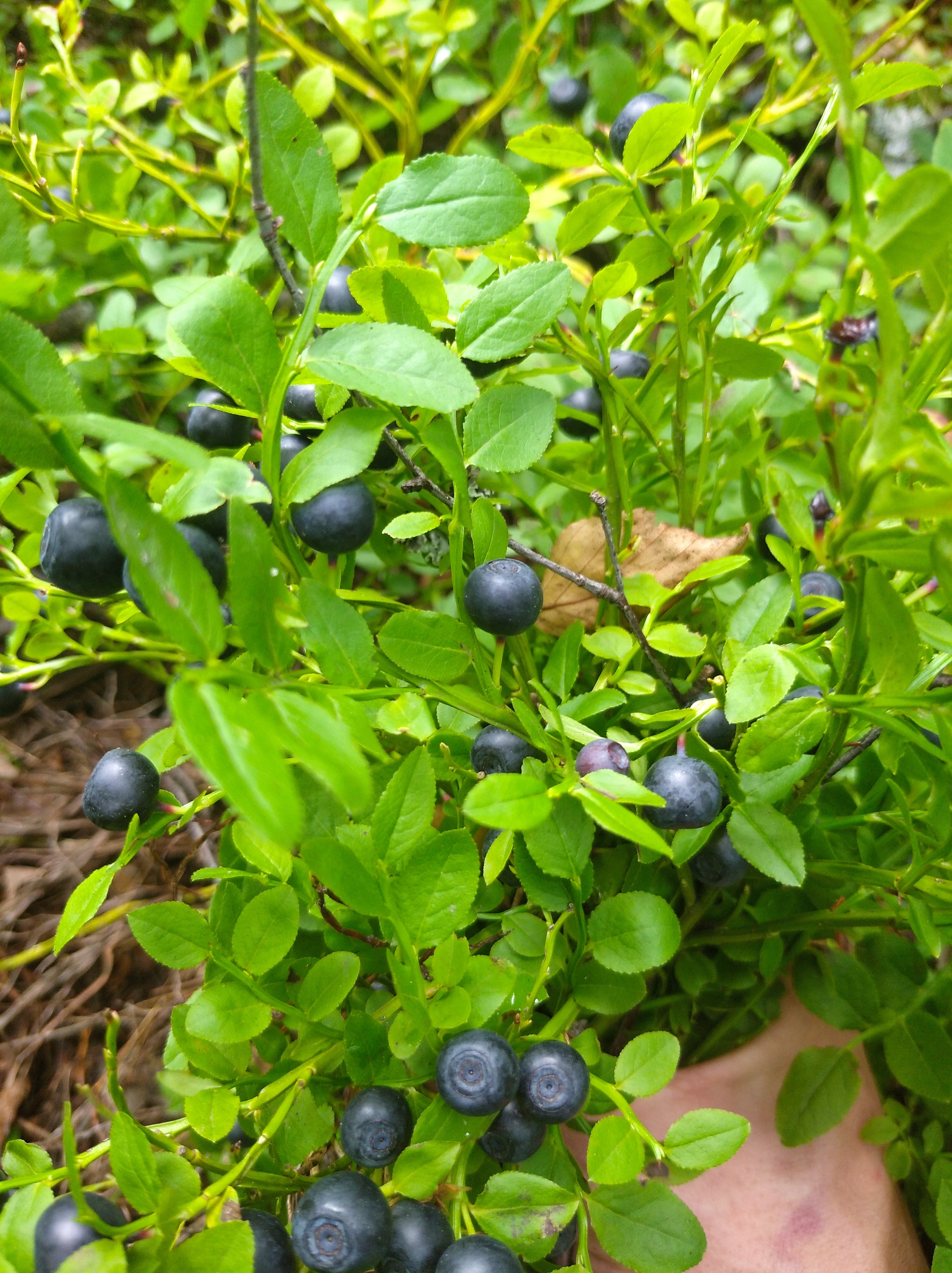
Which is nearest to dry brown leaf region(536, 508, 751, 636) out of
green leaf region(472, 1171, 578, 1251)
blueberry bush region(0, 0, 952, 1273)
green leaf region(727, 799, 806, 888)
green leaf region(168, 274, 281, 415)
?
blueberry bush region(0, 0, 952, 1273)

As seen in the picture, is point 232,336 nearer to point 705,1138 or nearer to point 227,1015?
point 227,1015

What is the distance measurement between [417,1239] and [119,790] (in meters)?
0.40

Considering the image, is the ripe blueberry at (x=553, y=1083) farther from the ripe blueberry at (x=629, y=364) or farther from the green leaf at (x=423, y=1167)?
the ripe blueberry at (x=629, y=364)

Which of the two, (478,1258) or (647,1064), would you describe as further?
(647,1064)

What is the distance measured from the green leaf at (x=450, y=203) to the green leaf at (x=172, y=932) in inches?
20.6

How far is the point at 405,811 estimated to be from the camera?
60 cm

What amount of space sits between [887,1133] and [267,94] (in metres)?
1.14

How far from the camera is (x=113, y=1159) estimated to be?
52 cm

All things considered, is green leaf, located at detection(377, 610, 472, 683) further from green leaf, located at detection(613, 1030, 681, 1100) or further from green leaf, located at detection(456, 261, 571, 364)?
green leaf, located at detection(613, 1030, 681, 1100)

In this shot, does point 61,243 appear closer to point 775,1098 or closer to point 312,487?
point 312,487

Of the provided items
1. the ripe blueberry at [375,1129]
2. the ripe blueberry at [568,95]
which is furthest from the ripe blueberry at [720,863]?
the ripe blueberry at [568,95]

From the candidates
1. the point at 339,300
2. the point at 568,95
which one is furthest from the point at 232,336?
the point at 568,95

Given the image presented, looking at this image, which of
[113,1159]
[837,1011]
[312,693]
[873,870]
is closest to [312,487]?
[312,693]

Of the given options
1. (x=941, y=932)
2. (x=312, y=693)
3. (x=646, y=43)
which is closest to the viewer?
(x=312, y=693)
